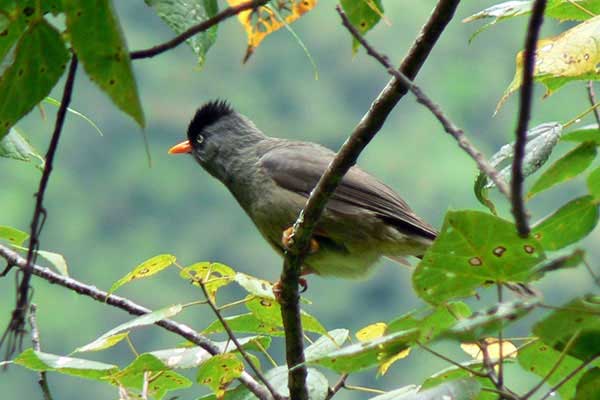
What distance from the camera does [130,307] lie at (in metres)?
2.45

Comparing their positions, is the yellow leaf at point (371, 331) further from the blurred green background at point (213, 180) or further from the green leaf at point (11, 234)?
the blurred green background at point (213, 180)

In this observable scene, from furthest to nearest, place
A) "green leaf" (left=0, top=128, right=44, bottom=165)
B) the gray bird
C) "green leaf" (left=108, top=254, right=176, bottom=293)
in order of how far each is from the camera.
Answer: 1. the gray bird
2. "green leaf" (left=108, top=254, right=176, bottom=293)
3. "green leaf" (left=0, top=128, right=44, bottom=165)

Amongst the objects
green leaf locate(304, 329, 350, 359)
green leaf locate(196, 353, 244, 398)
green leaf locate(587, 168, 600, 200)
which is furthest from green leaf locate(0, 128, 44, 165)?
green leaf locate(587, 168, 600, 200)

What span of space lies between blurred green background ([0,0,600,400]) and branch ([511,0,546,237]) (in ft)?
65.5

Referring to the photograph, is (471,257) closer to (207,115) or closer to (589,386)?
(589,386)

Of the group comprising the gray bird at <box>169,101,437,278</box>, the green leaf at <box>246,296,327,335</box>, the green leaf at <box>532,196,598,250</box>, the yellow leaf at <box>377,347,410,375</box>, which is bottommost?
the yellow leaf at <box>377,347,410,375</box>

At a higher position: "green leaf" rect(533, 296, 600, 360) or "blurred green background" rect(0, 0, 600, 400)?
"blurred green background" rect(0, 0, 600, 400)

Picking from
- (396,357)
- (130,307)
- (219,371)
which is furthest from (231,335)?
(396,357)

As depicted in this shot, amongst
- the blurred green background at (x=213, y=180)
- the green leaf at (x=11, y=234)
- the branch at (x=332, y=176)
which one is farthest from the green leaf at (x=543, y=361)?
the blurred green background at (x=213, y=180)

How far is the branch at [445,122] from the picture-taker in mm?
1223

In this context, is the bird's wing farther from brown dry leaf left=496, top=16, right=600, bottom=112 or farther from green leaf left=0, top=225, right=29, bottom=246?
brown dry leaf left=496, top=16, right=600, bottom=112

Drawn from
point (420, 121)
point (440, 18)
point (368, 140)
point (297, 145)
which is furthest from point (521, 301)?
point (420, 121)

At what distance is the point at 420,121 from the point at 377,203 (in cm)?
2306

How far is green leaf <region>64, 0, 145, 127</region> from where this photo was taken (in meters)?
1.06
